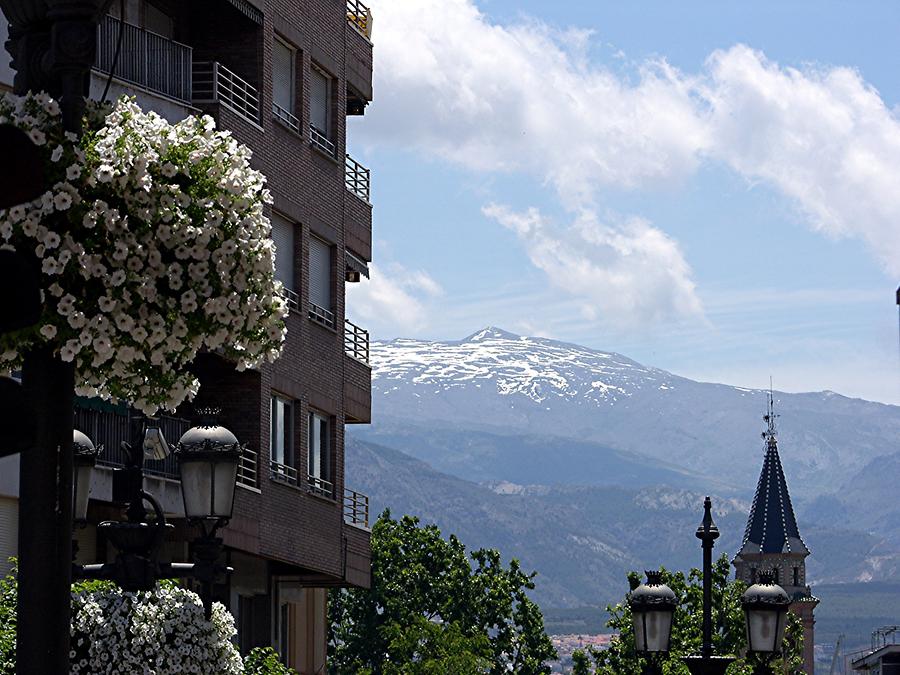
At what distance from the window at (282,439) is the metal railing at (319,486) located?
43.6 inches

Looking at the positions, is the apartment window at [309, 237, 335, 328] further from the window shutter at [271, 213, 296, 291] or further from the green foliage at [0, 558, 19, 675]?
the green foliage at [0, 558, 19, 675]

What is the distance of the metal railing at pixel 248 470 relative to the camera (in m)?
36.2

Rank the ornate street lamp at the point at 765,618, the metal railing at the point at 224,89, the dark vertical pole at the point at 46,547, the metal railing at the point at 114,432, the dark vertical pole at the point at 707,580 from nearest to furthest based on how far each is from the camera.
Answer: the dark vertical pole at the point at 46,547, the ornate street lamp at the point at 765,618, the dark vertical pole at the point at 707,580, the metal railing at the point at 114,432, the metal railing at the point at 224,89

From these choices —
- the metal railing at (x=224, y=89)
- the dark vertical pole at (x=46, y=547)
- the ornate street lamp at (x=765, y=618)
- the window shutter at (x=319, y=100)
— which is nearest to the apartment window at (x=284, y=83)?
the metal railing at (x=224, y=89)

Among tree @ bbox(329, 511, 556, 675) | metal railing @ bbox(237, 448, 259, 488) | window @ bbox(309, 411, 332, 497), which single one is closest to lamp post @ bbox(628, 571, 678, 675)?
metal railing @ bbox(237, 448, 259, 488)

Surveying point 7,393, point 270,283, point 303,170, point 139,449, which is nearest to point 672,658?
point 303,170

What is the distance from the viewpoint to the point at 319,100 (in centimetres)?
4122

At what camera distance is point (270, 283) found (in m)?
11.4

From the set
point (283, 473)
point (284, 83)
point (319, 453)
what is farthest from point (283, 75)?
point (319, 453)

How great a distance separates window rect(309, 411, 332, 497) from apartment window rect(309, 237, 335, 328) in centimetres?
188

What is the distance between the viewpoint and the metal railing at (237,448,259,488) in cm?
3616

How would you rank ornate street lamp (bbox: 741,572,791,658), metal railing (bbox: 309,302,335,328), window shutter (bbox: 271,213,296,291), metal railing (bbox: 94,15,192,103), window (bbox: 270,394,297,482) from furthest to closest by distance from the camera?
1. metal railing (bbox: 309,302,335,328)
2. window (bbox: 270,394,297,482)
3. window shutter (bbox: 271,213,296,291)
4. metal railing (bbox: 94,15,192,103)
5. ornate street lamp (bbox: 741,572,791,658)

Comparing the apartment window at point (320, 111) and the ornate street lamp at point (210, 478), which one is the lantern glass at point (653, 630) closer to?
the ornate street lamp at point (210, 478)

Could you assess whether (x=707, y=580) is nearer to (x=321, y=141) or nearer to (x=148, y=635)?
(x=148, y=635)
